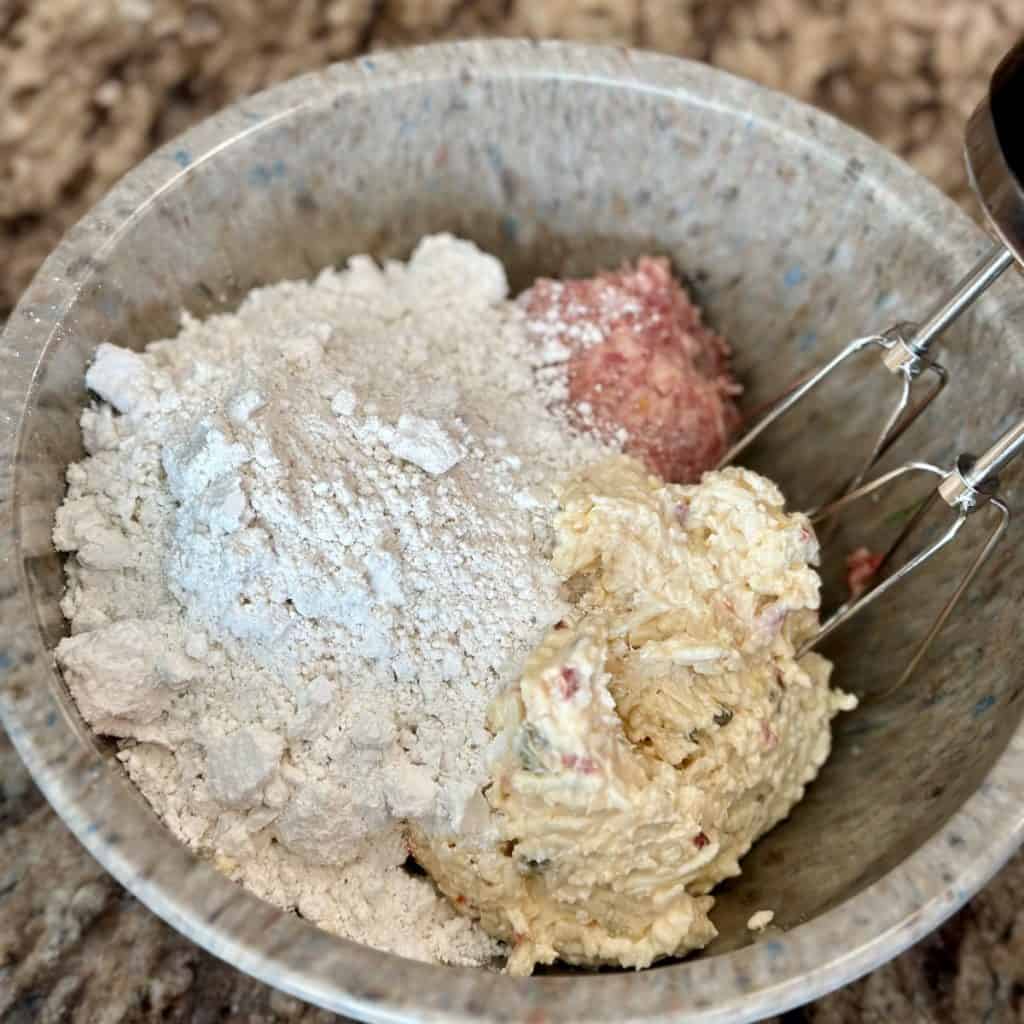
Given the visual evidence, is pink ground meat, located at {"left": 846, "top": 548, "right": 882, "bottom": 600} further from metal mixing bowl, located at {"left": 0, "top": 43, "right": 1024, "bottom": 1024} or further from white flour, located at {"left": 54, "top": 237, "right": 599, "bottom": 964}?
white flour, located at {"left": 54, "top": 237, "right": 599, "bottom": 964}

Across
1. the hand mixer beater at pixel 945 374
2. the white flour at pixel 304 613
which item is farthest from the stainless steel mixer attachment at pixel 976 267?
the white flour at pixel 304 613

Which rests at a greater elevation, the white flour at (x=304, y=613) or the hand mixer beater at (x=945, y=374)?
the hand mixer beater at (x=945, y=374)

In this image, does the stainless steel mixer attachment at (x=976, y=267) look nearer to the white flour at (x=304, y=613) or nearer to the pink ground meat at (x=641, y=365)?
the pink ground meat at (x=641, y=365)

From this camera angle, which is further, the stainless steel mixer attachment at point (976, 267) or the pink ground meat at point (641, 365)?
the pink ground meat at point (641, 365)

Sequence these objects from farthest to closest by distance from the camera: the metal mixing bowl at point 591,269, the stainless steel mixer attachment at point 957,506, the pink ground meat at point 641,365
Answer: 1. the pink ground meat at point 641,365
2. the stainless steel mixer attachment at point 957,506
3. the metal mixing bowl at point 591,269

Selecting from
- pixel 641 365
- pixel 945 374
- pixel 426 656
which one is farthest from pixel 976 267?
pixel 426 656

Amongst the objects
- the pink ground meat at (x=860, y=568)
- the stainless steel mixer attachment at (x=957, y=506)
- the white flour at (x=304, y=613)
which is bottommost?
the white flour at (x=304, y=613)

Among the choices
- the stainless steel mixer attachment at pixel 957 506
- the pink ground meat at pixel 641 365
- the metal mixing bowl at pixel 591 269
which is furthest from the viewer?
the pink ground meat at pixel 641 365
